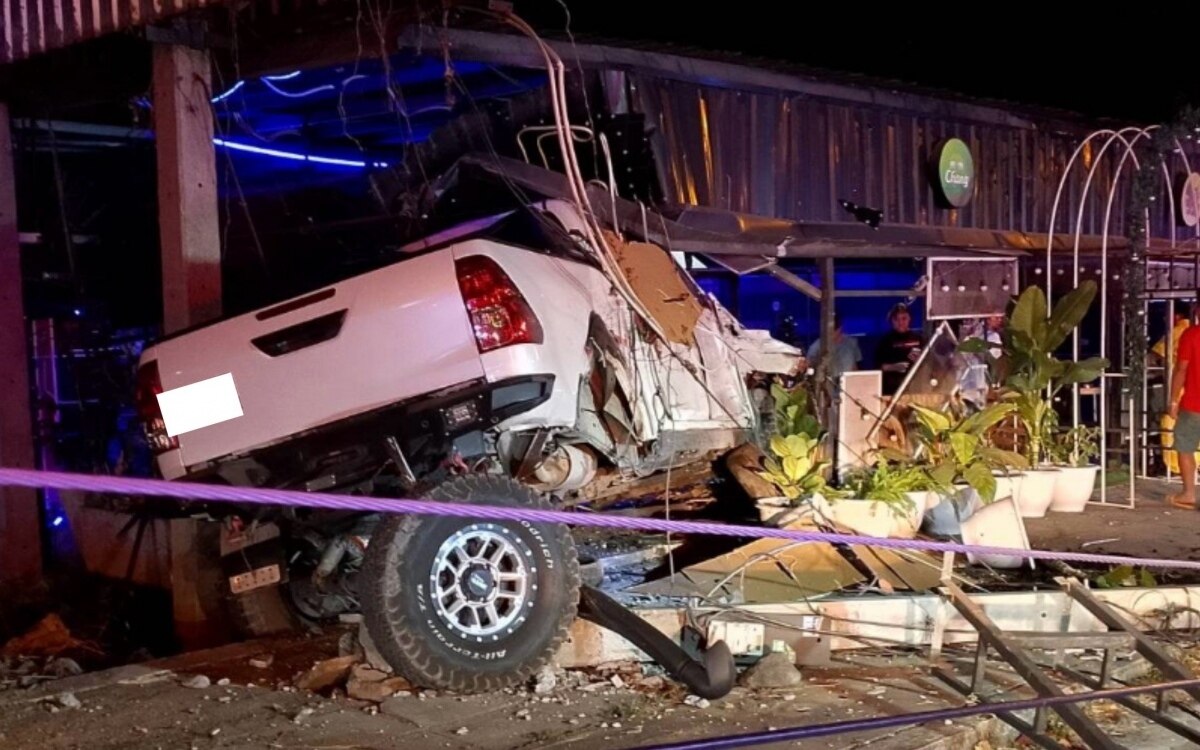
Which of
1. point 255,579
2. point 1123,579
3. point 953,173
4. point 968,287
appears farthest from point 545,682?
point 953,173

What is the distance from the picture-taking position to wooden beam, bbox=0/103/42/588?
809cm

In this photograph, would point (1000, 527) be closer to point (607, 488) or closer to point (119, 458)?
point (607, 488)

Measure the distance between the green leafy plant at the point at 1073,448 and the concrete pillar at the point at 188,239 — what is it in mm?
7283

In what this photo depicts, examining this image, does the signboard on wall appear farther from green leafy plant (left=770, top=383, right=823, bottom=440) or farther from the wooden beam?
the wooden beam

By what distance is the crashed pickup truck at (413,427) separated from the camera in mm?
4949

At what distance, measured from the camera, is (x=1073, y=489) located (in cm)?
970

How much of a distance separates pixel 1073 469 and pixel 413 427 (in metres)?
6.79

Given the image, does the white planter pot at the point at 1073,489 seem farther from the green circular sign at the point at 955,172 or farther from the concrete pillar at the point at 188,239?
the concrete pillar at the point at 188,239

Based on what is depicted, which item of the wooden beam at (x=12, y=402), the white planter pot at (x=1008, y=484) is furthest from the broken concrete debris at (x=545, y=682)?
the wooden beam at (x=12, y=402)

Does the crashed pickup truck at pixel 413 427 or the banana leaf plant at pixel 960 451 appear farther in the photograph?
the banana leaf plant at pixel 960 451

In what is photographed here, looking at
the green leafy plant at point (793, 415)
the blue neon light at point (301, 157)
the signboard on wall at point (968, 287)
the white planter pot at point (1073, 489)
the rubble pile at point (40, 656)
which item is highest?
the blue neon light at point (301, 157)

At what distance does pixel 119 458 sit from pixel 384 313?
5.26 metres

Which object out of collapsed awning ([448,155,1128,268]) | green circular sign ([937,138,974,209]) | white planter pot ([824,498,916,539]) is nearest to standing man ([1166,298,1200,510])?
collapsed awning ([448,155,1128,268])

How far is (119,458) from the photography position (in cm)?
918
